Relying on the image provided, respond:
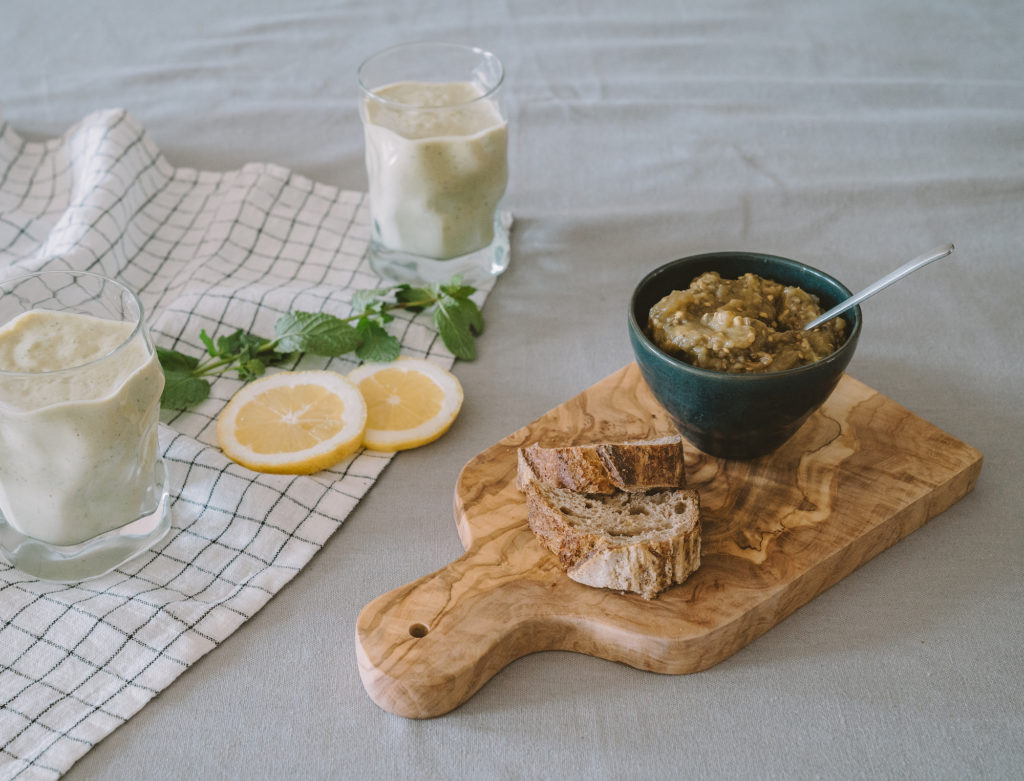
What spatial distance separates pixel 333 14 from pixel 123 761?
2.34 metres

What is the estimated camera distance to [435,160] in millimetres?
1812

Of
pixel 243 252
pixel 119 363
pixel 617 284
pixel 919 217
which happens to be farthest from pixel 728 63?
pixel 119 363

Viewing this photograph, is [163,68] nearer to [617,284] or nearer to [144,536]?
[617,284]

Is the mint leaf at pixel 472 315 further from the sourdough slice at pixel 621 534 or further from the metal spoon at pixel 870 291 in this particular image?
the metal spoon at pixel 870 291

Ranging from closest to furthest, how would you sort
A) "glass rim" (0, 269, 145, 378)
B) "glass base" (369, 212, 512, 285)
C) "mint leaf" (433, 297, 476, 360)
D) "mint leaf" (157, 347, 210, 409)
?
"glass rim" (0, 269, 145, 378) → "mint leaf" (157, 347, 210, 409) → "mint leaf" (433, 297, 476, 360) → "glass base" (369, 212, 512, 285)

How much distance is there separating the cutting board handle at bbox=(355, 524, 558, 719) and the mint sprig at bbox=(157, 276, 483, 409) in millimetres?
541

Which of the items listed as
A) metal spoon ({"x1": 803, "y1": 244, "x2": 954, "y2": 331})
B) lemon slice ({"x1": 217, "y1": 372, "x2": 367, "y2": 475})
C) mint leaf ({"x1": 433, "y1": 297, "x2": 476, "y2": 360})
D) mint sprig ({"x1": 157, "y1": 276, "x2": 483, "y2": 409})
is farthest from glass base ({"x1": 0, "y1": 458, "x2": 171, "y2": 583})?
metal spoon ({"x1": 803, "y1": 244, "x2": 954, "y2": 331})

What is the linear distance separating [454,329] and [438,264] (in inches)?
8.4

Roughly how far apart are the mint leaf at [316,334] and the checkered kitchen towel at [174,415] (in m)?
0.05

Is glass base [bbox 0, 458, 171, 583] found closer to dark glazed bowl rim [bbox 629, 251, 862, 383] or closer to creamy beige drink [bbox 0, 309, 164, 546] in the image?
creamy beige drink [bbox 0, 309, 164, 546]

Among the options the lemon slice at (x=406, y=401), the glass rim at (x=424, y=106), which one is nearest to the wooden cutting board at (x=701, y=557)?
the lemon slice at (x=406, y=401)

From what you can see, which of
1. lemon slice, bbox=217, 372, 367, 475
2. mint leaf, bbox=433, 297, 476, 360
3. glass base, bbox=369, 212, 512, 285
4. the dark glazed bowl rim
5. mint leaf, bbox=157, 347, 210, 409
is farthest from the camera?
glass base, bbox=369, 212, 512, 285

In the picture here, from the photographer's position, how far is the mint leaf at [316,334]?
1729 millimetres

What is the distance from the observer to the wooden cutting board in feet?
4.01
